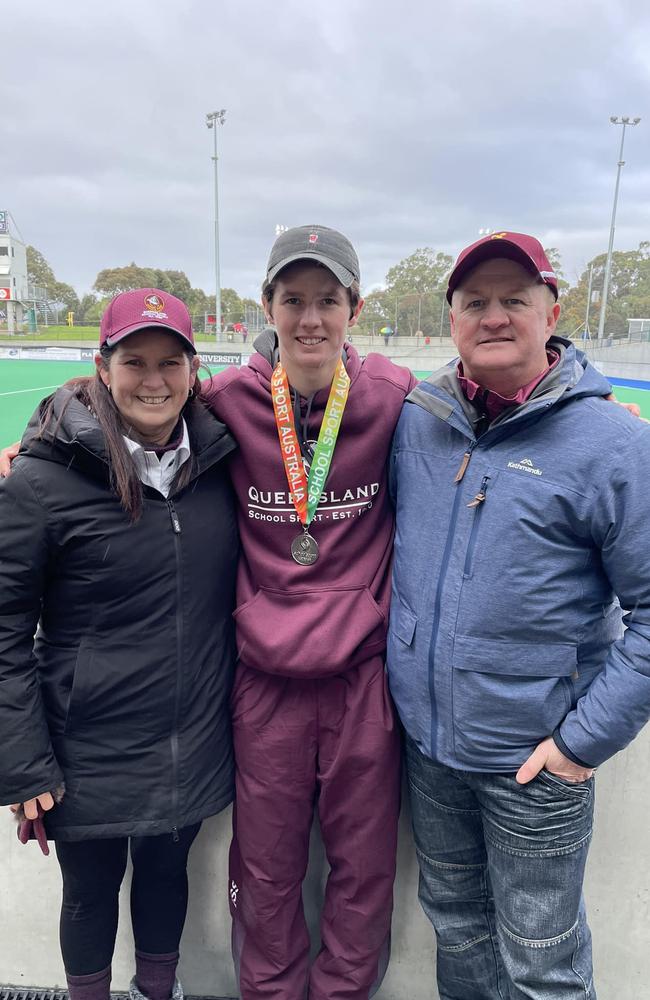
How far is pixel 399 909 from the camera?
8.64 feet

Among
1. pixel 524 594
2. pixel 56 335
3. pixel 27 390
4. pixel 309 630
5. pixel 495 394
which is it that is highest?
pixel 56 335

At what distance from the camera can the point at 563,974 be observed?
6.55 feet

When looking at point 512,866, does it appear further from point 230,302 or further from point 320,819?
point 230,302

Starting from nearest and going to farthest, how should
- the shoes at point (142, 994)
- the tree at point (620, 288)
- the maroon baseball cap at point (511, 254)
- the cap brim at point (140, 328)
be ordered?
the maroon baseball cap at point (511, 254), the cap brim at point (140, 328), the shoes at point (142, 994), the tree at point (620, 288)

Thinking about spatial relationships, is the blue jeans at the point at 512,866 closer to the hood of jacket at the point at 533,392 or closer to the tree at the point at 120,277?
the hood of jacket at the point at 533,392

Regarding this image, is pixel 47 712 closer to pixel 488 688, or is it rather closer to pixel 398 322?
pixel 488 688

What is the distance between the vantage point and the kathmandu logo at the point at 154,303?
2004 millimetres

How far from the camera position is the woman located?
6.26 feet

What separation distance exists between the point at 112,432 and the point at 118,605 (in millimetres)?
507

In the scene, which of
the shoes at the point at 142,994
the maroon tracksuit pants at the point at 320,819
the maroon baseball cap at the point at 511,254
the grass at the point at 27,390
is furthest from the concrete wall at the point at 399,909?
the grass at the point at 27,390

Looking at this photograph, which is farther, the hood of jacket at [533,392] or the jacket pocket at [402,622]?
the jacket pocket at [402,622]

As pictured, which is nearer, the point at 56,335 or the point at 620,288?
the point at 56,335

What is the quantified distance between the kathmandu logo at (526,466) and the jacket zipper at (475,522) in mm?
77

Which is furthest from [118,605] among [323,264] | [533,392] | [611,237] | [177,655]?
[611,237]
